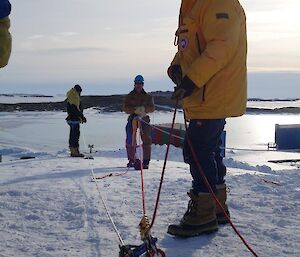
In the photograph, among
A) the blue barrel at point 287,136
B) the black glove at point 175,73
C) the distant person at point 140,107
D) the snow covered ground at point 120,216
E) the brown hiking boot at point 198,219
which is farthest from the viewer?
the blue barrel at point 287,136

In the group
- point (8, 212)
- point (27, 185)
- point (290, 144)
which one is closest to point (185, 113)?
point (8, 212)

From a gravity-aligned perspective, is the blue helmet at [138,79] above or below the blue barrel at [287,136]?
above

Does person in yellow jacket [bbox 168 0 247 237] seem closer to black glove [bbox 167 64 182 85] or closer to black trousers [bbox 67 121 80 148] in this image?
black glove [bbox 167 64 182 85]

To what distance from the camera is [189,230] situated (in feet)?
Result: 11.4

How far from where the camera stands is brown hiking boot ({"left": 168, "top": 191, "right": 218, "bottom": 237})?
3.49 metres

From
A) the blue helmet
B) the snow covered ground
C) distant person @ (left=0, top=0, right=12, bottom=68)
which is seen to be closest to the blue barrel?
the blue helmet

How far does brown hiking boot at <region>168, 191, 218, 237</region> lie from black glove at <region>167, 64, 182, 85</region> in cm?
93

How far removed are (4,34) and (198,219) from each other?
1926 millimetres

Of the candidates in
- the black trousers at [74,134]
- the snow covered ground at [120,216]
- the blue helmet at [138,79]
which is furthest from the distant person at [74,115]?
the snow covered ground at [120,216]

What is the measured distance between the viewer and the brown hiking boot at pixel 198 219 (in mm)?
3491

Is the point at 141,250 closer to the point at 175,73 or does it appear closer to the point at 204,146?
the point at 204,146

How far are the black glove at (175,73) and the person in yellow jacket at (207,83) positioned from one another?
0.04 meters

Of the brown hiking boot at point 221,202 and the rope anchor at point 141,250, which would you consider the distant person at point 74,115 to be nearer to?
the brown hiking boot at point 221,202

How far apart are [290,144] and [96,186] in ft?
46.4
